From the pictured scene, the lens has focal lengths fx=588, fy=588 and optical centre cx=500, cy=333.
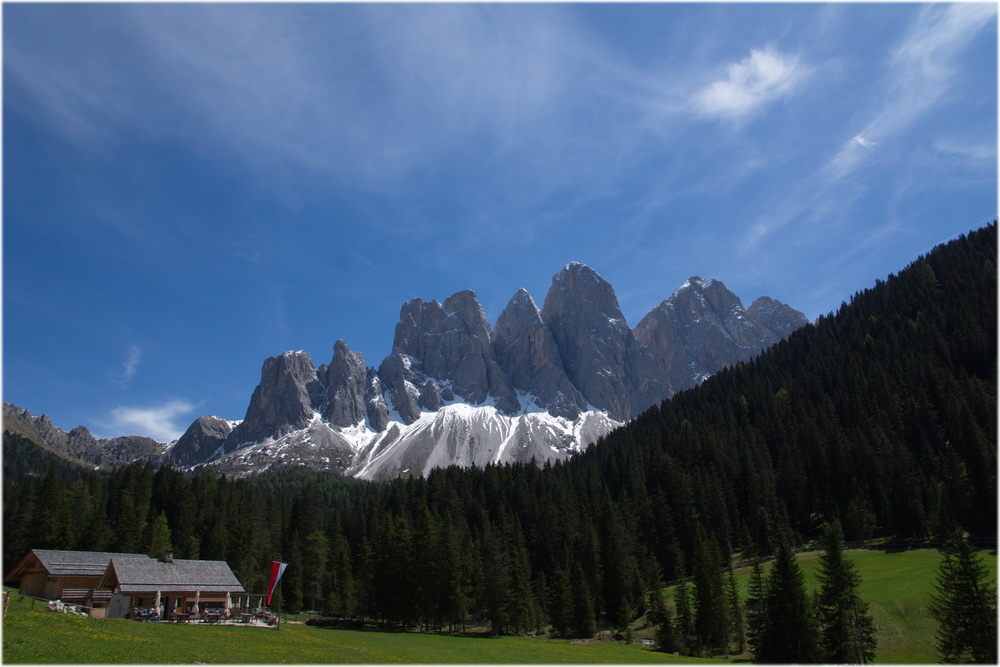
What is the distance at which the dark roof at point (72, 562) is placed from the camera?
54.2m

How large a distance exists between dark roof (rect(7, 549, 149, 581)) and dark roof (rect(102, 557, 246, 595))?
204 centimetres

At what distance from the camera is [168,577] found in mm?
52344

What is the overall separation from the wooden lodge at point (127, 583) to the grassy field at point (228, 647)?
416 inches

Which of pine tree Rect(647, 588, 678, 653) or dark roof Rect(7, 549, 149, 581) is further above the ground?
dark roof Rect(7, 549, 149, 581)

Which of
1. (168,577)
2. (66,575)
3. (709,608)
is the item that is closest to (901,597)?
(709,608)

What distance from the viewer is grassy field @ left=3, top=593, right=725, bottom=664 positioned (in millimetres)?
24188

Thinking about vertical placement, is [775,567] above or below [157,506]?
below

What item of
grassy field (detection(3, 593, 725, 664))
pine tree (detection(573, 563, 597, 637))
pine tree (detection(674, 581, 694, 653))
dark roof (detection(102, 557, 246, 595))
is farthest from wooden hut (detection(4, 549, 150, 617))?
pine tree (detection(674, 581, 694, 653))

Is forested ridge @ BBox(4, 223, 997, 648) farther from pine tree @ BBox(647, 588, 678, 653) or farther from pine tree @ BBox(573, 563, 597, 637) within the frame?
pine tree @ BBox(647, 588, 678, 653)

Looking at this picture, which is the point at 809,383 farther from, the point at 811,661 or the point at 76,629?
the point at 76,629

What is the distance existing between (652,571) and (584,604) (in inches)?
588

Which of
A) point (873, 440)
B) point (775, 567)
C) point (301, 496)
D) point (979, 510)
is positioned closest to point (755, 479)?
point (873, 440)

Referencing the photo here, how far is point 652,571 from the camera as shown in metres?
75.6

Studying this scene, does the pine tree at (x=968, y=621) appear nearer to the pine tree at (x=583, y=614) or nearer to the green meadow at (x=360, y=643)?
the green meadow at (x=360, y=643)
